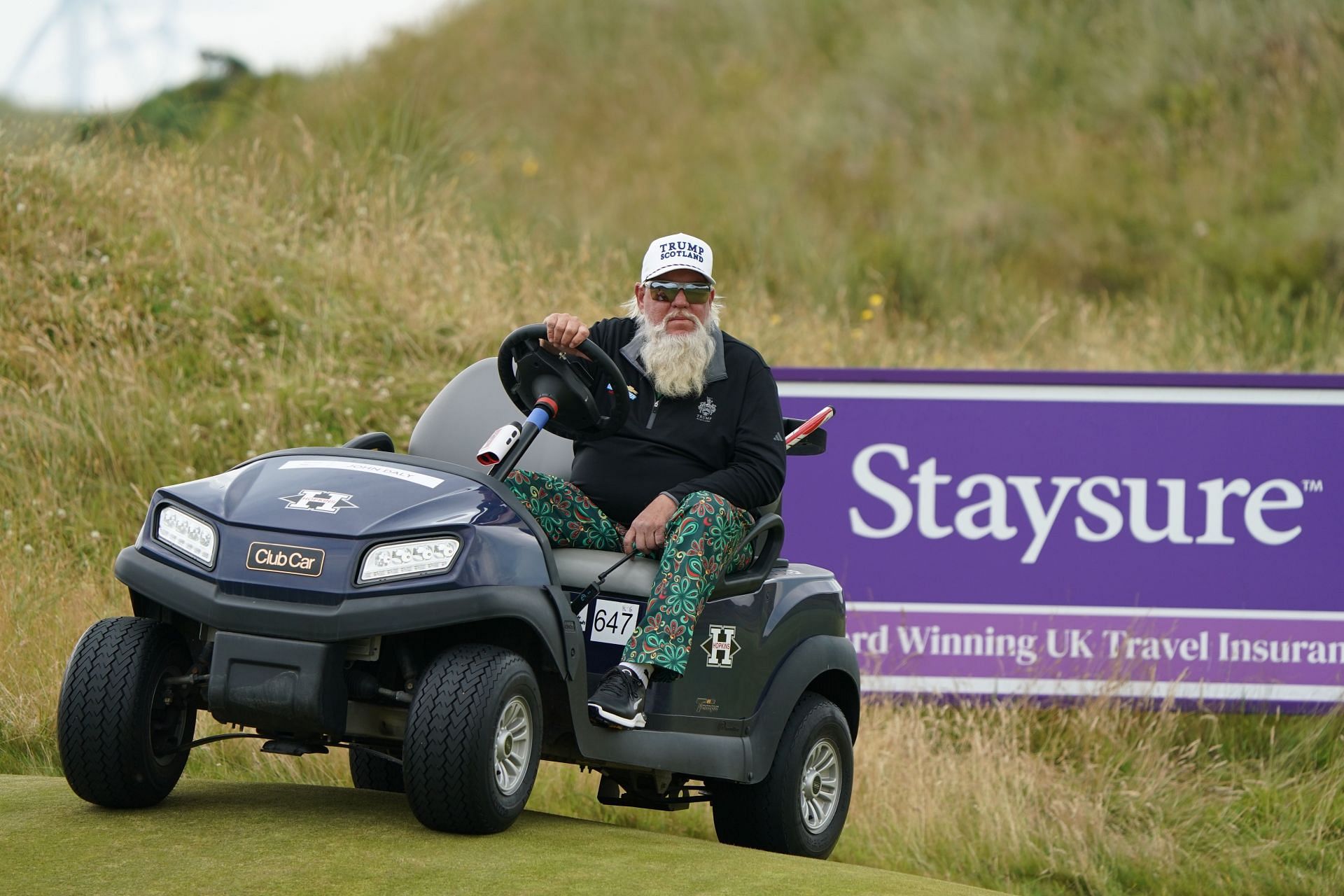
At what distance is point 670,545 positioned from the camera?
468 cm

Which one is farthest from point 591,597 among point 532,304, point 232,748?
point 532,304

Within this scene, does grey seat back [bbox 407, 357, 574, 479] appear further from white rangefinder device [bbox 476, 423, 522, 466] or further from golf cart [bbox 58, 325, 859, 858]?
white rangefinder device [bbox 476, 423, 522, 466]

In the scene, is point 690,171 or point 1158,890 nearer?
point 1158,890

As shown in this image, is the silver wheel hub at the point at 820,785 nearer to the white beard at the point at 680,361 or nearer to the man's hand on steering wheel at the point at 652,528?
the man's hand on steering wheel at the point at 652,528

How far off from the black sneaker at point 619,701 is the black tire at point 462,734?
300 millimetres

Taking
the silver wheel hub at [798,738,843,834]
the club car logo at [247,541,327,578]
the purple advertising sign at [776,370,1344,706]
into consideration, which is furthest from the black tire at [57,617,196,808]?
the purple advertising sign at [776,370,1344,706]

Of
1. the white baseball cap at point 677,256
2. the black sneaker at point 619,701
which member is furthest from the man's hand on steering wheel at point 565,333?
the black sneaker at point 619,701

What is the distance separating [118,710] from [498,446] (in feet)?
3.78

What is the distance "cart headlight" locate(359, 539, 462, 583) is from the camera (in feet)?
13.4

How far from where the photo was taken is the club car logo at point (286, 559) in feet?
13.3

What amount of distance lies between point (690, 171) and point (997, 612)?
43.6ft

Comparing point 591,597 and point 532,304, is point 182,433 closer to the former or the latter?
point 532,304


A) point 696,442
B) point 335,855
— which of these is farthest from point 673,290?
point 335,855

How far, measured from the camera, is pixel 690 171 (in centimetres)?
2034
